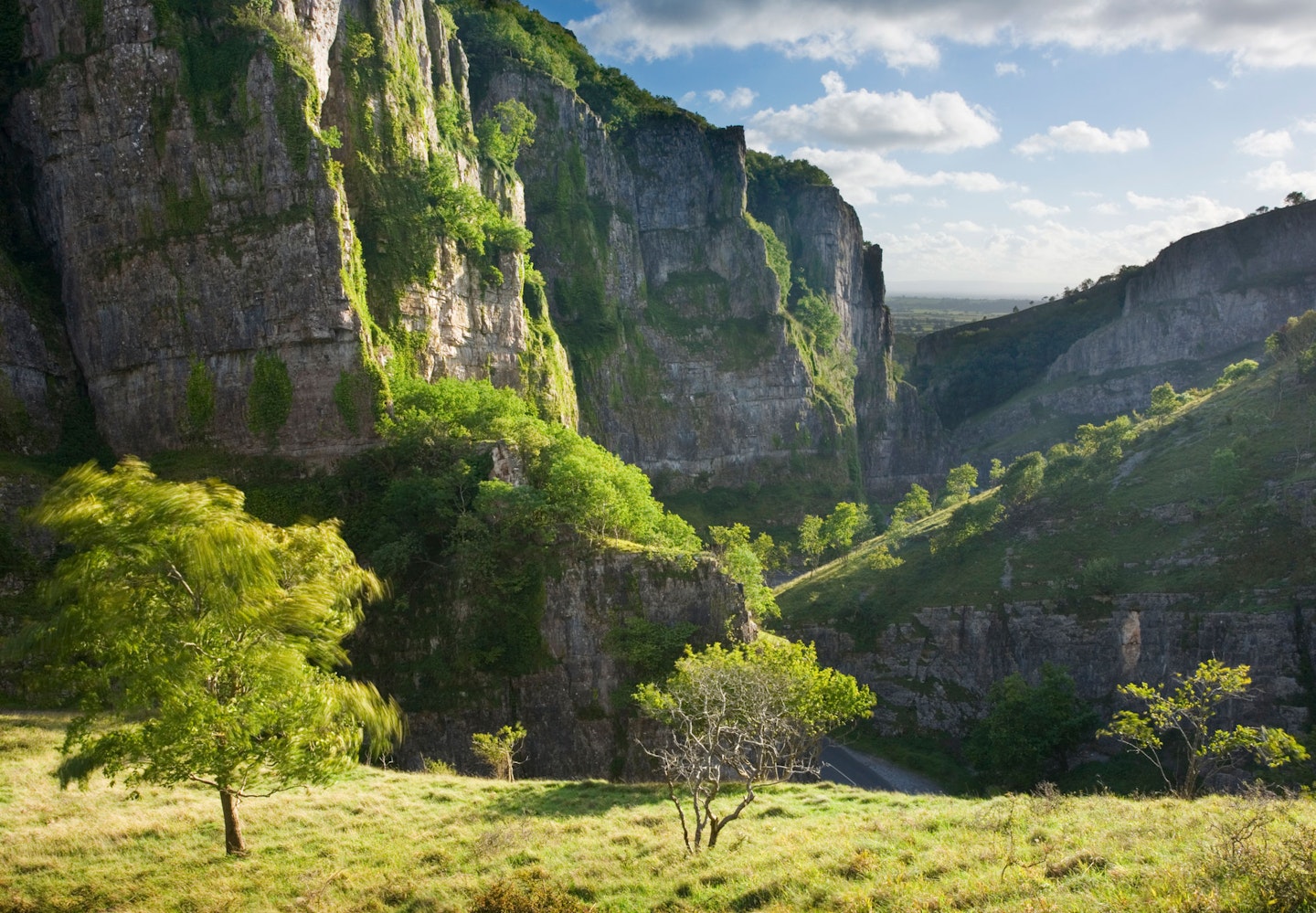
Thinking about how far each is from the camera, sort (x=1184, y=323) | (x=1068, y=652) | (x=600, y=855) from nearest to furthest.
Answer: (x=600, y=855) → (x=1068, y=652) → (x=1184, y=323)

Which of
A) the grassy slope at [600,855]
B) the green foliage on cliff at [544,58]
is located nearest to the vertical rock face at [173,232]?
the grassy slope at [600,855]

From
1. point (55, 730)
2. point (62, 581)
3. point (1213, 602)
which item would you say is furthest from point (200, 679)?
point (1213, 602)

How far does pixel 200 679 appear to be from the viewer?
14.6 m

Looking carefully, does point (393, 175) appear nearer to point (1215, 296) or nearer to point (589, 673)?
point (589, 673)

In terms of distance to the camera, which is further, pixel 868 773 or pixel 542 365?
pixel 542 365

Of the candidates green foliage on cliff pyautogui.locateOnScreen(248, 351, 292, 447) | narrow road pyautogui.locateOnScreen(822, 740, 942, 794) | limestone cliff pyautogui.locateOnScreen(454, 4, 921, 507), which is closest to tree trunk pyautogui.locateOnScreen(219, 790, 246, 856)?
green foliage on cliff pyautogui.locateOnScreen(248, 351, 292, 447)

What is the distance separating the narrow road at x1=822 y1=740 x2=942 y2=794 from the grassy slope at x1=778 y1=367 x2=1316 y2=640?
10.3 m

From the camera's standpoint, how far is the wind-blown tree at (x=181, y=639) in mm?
14234

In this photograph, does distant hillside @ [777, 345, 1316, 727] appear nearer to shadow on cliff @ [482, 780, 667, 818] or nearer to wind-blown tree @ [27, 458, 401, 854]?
shadow on cliff @ [482, 780, 667, 818]

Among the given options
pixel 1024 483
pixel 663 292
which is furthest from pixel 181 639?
pixel 663 292

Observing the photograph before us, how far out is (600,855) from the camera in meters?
18.0

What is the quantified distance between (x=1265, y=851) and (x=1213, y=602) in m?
45.3

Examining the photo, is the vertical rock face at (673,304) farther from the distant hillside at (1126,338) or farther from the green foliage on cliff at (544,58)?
the distant hillside at (1126,338)

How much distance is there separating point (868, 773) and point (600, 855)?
3522 cm
